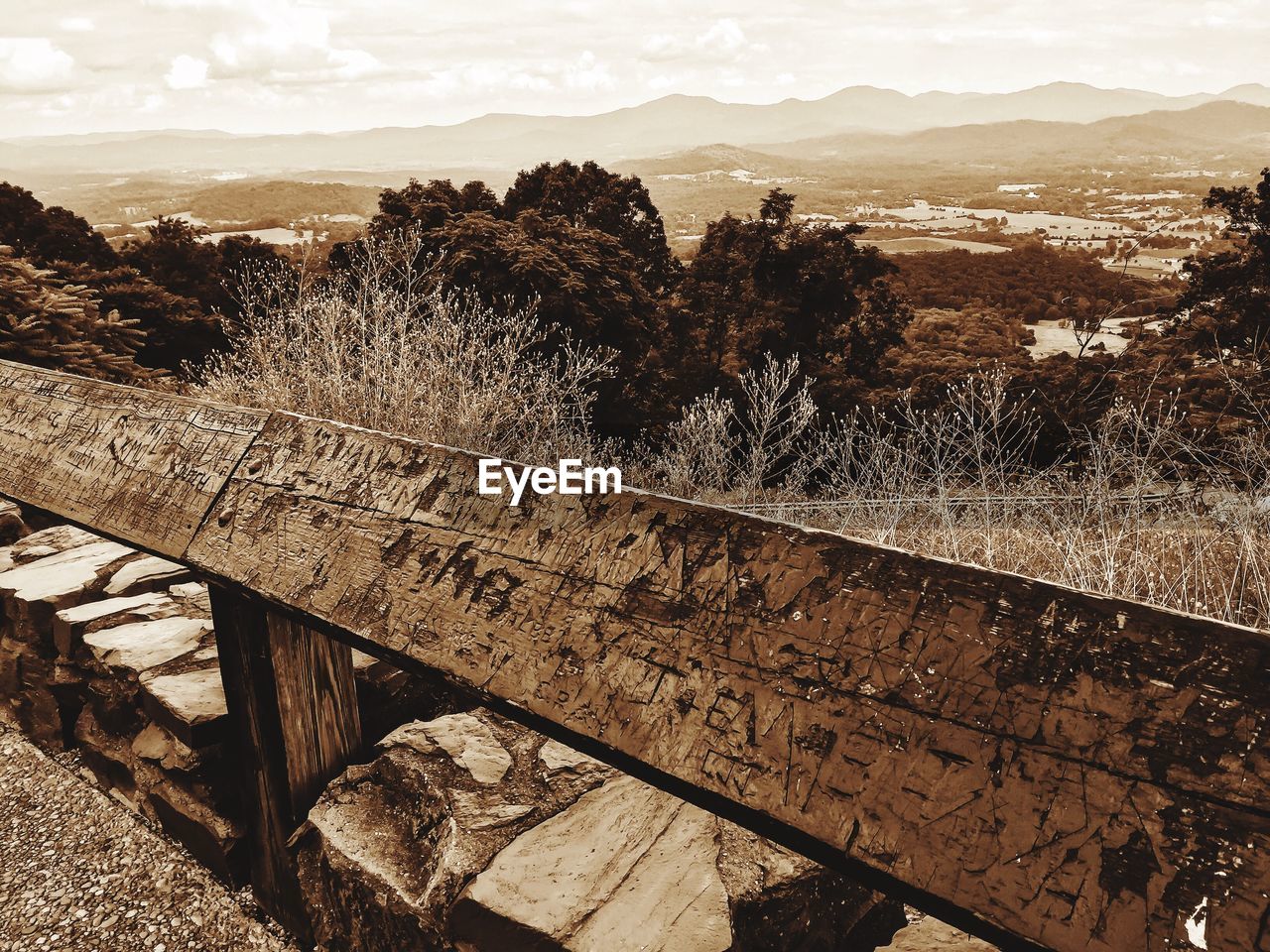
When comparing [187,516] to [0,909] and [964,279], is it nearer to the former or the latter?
[0,909]

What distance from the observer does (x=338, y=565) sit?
3.52 feet

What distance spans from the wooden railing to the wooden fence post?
0.43m

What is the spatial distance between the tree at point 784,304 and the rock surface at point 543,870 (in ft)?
→ 64.9

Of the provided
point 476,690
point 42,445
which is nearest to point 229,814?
point 42,445

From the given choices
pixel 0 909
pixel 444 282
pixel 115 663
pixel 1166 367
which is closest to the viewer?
pixel 0 909

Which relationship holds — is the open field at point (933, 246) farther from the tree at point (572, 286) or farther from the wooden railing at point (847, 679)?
the wooden railing at point (847, 679)

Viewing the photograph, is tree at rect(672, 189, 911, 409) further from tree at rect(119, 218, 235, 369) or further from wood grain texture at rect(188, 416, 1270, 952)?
wood grain texture at rect(188, 416, 1270, 952)

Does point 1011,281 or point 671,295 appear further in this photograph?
point 1011,281

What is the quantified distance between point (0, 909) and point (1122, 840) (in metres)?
2.25

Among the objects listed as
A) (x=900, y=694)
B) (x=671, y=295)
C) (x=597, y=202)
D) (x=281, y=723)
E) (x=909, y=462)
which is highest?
(x=597, y=202)

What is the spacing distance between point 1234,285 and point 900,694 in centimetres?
2286

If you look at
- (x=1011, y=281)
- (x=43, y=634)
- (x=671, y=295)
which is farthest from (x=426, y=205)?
(x=1011, y=281)

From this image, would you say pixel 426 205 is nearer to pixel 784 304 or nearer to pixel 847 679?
pixel 784 304

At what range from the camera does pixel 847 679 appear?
0.68 meters
